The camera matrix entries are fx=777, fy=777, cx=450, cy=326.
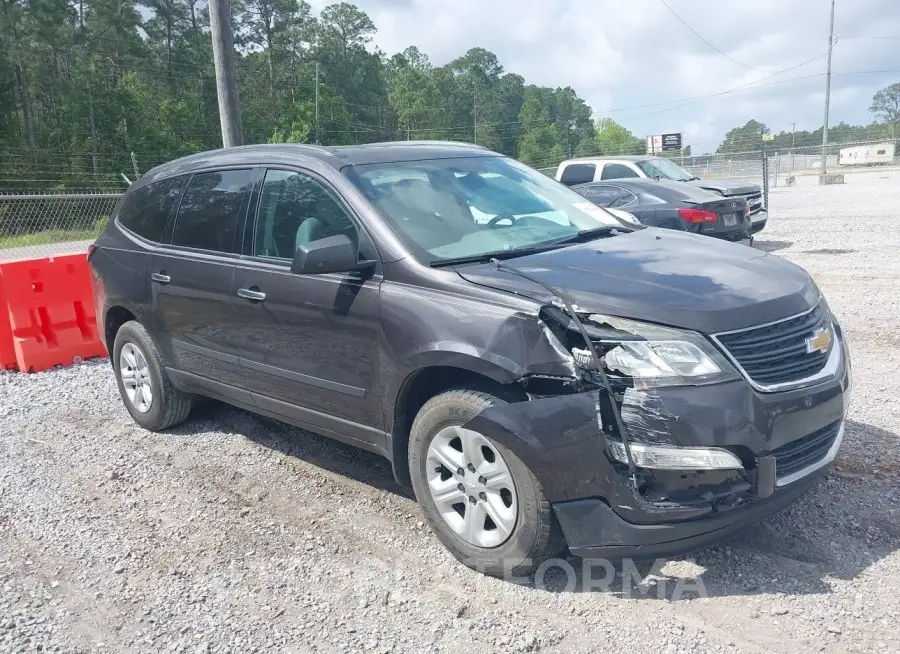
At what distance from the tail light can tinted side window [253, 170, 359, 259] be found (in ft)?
26.0

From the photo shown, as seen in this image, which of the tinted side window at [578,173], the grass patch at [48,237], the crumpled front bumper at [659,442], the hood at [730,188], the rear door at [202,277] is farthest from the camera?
the grass patch at [48,237]

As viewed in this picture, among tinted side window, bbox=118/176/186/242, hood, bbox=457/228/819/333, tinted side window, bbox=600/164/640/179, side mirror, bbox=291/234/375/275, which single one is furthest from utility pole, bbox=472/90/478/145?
side mirror, bbox=291/234/375/275

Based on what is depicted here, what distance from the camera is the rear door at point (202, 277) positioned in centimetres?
459

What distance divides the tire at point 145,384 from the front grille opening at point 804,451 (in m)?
3.91

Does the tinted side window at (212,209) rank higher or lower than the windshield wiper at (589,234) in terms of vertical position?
higher

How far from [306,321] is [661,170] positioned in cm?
1279

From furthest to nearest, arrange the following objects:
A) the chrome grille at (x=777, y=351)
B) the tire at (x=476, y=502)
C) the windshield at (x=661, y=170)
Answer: the windshield at (x=661, y=170) → the tire at (x=476, y=502) → the chrome grille at (x=777, y=351)

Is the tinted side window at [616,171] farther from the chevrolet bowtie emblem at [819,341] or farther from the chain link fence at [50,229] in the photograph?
the chevrolet bowtie emblem at [819,341]

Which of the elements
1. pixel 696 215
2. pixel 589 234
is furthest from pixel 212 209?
pixel 696 215

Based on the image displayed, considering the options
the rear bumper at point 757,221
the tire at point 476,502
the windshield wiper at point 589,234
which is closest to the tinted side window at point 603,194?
the rear bumper at point 757,221

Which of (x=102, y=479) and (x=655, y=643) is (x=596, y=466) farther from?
(x=102, y=479)

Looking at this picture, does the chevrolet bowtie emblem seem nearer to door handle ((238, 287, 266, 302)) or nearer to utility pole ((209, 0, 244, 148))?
door handle ((238, 287, 266, 302))

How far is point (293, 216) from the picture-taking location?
14.1 feet

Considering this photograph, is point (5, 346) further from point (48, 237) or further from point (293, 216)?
point (48, 237)
